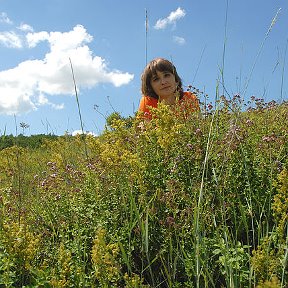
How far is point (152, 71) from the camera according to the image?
5668 millimetres

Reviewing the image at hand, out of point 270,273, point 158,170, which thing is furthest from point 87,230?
point 270,273

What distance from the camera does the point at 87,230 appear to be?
9.18ft

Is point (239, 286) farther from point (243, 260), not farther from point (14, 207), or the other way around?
point (14, 207)

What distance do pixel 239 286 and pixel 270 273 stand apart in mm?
402

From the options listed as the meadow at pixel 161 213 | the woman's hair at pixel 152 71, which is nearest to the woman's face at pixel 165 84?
the woman's hair at pixel 152 71

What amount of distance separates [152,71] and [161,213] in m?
3.23

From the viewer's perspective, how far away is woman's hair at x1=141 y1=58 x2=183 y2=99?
220 inches

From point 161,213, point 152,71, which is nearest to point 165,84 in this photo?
point 152,71

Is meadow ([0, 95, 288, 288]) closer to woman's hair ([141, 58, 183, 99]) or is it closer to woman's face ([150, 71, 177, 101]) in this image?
woman's face ([150, 71, 177, 101])

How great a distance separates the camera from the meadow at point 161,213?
2.23 meters

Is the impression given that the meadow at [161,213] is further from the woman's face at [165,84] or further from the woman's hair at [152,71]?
the woman's hair at [152,71]

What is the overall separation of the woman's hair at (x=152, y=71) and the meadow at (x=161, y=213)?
5.99 ft

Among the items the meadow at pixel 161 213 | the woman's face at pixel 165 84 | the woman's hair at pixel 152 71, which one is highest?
the woman's hair at pixel 152 71

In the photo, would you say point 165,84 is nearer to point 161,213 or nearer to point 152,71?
point 152,71
